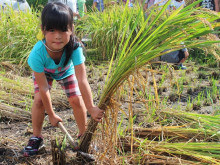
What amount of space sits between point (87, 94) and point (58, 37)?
0.40m

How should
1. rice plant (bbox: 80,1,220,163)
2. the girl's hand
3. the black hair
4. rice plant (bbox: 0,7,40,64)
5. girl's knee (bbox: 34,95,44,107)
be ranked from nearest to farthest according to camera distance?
rice plant (bbox: 80,1,220,163)
the girl's hand
the black hair
girl's knee (bbox: 34,95,44,107)
rice plant (bbox: 0,7,40,64)

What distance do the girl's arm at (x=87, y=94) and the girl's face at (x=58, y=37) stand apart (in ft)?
0.66

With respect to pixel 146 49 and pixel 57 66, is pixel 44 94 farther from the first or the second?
pixel 146 49

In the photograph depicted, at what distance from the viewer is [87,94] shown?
1941 mm

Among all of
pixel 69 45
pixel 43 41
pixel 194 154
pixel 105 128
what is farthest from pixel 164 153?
pixel 43 41

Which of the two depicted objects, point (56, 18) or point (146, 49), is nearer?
point (146, 49)

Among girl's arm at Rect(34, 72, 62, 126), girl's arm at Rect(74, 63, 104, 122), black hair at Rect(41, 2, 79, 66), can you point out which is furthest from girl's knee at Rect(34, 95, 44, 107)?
black hair at Rect(41, 2, 79, 66)

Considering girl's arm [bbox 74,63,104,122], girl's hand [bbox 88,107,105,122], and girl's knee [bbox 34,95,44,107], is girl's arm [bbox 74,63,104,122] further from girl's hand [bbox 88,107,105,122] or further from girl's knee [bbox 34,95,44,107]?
girl's knee [bbox 34,95,44,107]

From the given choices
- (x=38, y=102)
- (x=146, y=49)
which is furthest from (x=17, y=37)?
(x=146, y=49)

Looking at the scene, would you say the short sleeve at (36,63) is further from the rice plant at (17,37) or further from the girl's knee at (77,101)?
the rice plant at (17,37)

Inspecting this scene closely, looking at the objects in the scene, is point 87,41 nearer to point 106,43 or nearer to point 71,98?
point 106,43

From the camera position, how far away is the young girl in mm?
1871

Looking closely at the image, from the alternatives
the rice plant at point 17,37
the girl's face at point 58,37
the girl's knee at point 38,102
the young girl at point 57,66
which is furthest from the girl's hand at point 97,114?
the rice plant at point 17,37

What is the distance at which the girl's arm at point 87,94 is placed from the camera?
1757 mm
